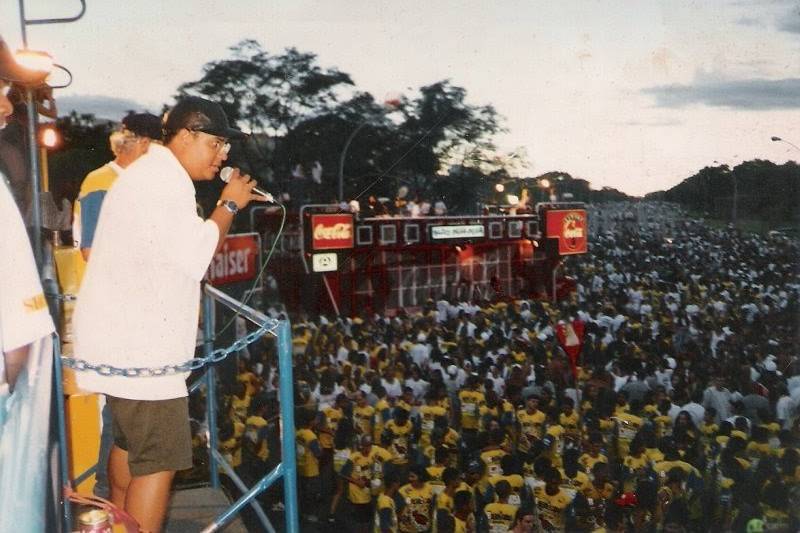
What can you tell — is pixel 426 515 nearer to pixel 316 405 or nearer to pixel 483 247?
pixel 316 405

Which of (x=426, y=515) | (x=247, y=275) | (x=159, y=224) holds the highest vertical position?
(x=159, y=224)

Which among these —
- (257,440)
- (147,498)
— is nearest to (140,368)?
(147,498)

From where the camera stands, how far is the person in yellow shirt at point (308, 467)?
7553 mm

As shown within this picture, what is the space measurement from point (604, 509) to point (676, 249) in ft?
76.2

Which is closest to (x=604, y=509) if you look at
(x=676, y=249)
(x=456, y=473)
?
(x=456, y=473)

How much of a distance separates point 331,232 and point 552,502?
13870mm

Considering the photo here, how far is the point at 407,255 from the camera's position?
2427 cm

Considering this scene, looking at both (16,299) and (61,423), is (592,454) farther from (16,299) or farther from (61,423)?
(16,299)

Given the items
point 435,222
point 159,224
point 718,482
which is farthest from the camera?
point 435,222

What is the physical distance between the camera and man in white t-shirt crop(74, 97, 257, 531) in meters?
2.30

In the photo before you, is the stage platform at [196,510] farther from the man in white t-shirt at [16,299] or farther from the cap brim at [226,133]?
the cap brim at [226,133]

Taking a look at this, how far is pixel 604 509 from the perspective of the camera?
5.92m

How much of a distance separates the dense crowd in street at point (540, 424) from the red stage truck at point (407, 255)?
5.63 meters

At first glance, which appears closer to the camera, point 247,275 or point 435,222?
point 247,275
